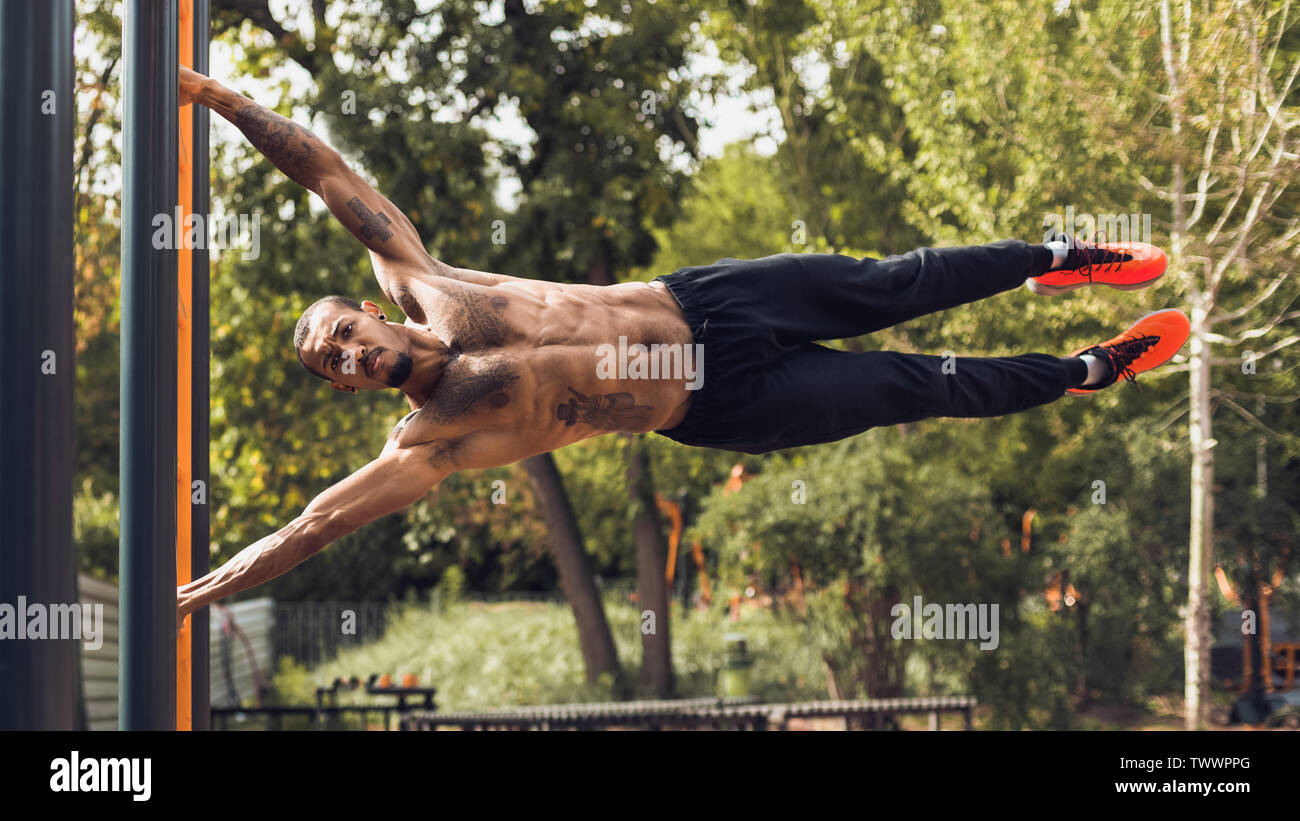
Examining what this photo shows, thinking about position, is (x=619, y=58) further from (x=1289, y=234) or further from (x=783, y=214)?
(x=1289, y=234)

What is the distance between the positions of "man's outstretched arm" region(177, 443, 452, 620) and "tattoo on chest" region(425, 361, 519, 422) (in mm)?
146

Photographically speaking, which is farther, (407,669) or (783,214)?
(783,214)

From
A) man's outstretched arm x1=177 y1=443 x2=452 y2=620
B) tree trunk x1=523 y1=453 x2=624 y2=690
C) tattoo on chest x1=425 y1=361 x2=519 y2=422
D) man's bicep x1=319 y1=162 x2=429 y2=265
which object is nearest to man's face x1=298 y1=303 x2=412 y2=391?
tattoo on chest x1=425 y1=361 x2=519 y2=422

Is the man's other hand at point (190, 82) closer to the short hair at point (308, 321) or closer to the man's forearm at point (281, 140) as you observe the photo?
the man's forearm at point (281, 140)

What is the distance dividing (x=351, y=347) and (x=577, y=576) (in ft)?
33.0

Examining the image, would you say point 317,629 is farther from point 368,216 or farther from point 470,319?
point 470,319

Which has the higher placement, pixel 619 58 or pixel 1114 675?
pixel 619 58

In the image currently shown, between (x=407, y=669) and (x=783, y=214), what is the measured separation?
8.16 meters

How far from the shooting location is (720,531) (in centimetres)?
1187

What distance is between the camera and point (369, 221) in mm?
3799

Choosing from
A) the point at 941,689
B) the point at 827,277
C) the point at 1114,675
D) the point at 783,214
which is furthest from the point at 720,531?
the point at 827,277

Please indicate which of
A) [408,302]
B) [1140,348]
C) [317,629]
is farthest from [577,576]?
[408,302]

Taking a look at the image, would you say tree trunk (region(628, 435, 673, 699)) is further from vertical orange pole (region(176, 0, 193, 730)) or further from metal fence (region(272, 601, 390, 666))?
vertical orange pole (region(176, 0, 193, 730))
